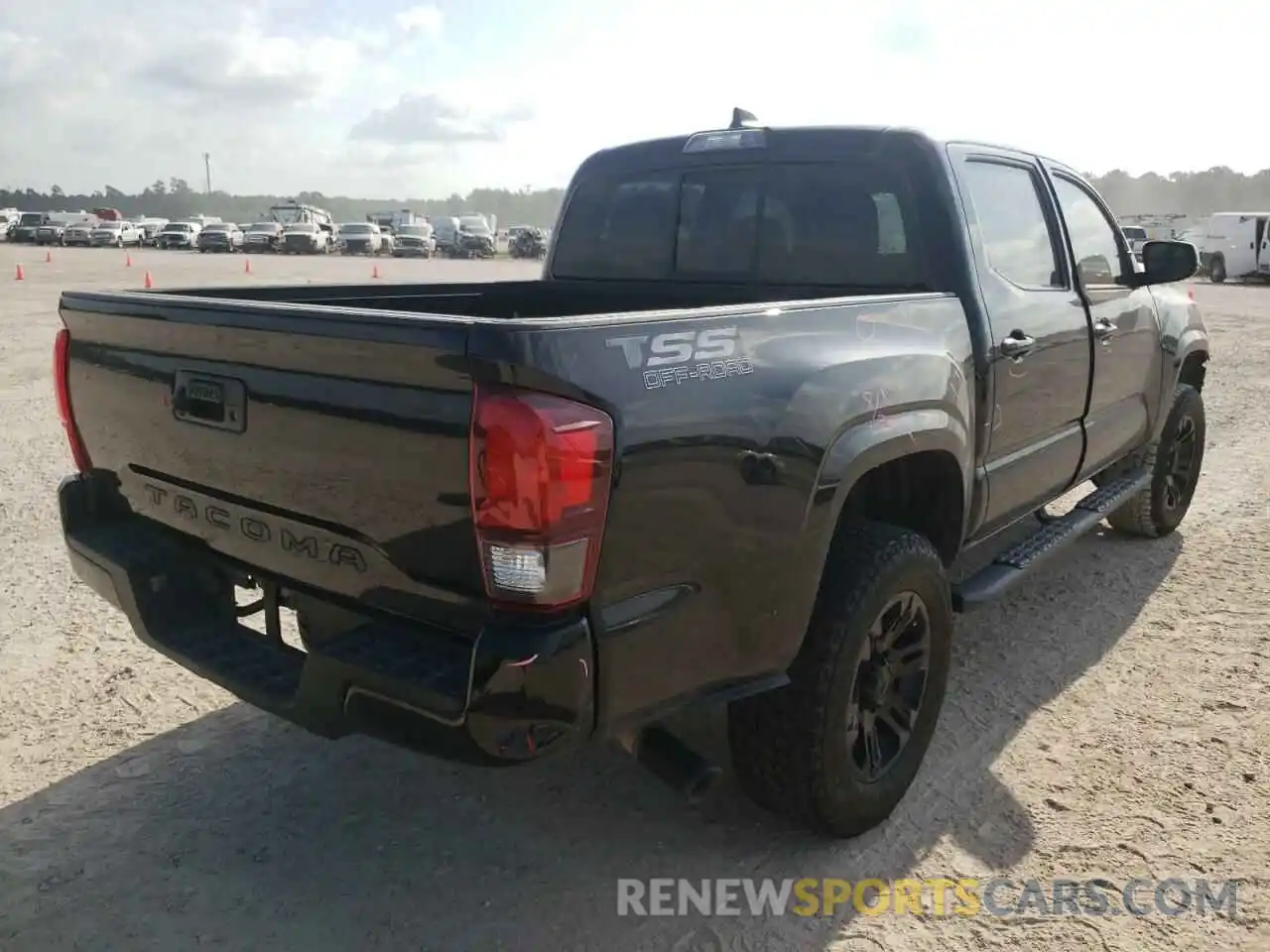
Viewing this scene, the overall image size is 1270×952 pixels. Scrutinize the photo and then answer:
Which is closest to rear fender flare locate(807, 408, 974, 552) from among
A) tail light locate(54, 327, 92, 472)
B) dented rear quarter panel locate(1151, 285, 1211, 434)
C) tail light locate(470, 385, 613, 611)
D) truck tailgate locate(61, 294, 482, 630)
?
tail light locate(470, 385, 613, 611)

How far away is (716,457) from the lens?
2.27 metres

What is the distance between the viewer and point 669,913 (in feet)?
8.68

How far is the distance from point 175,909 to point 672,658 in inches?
58.0

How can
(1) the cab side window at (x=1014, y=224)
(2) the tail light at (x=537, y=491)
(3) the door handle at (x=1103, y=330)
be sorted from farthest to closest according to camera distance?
(3) the door handle at (x=1103, y=330) < (1) the cab side window at (x=1014, y=224) < (2) the tail light at (x=537, y=491)

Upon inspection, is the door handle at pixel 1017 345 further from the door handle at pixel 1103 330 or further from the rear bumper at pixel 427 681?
the rear bumper at pixel 427 681

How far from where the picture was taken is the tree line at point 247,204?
4914 inches

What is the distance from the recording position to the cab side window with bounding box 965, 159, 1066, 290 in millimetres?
3629

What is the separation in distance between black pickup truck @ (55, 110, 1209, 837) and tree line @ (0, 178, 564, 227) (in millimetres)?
108600

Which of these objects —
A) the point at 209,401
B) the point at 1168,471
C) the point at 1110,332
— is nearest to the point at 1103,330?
the point at 1110,332

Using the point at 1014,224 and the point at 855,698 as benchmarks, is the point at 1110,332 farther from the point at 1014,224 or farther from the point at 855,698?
the point at 855,698

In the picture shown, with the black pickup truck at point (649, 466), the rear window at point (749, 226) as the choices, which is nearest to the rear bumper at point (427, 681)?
the black pickup truck at point (649, 466)

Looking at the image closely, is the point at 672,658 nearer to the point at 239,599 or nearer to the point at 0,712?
the point at 239,599

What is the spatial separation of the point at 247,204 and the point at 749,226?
161 meters

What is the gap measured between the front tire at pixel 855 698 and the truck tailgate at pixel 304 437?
101cm
